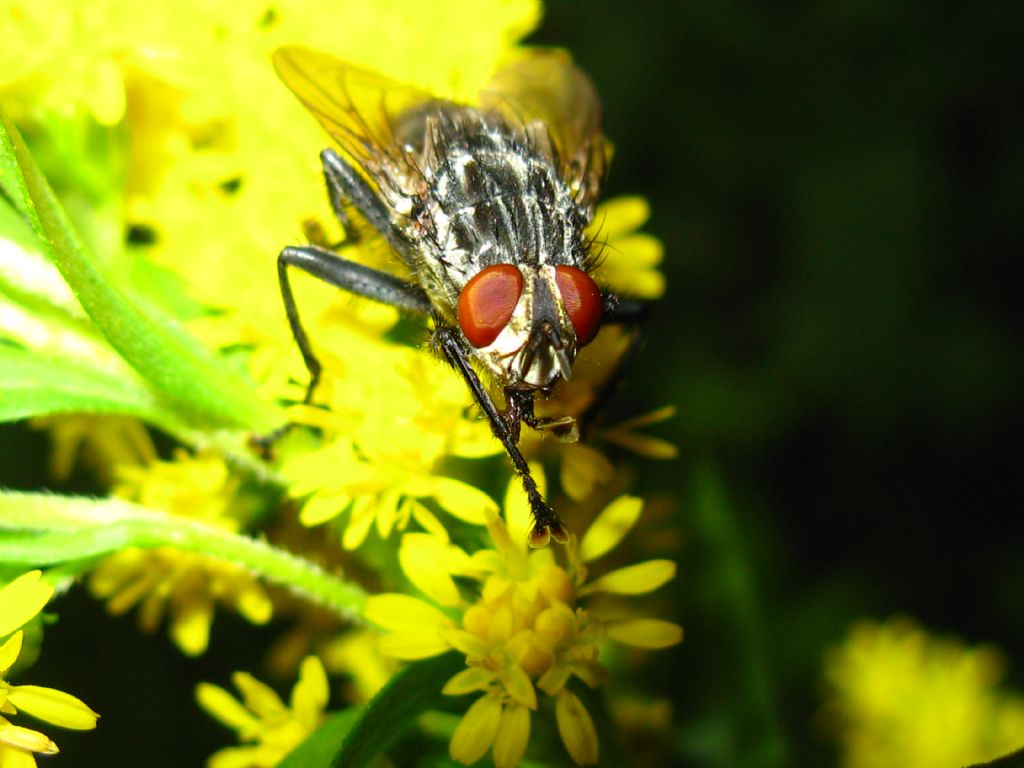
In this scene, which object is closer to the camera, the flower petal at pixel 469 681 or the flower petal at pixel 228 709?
the flower petal at pixel 469 681

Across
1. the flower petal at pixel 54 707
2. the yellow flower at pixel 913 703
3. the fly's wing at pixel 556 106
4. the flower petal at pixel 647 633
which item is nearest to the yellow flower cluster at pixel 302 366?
the flower petal at pixel 647 633

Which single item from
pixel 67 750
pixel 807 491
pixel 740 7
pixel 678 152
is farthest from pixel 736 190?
pixel 67 750

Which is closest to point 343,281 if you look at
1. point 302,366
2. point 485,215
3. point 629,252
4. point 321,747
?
point 302,366

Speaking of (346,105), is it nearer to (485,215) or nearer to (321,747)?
(485,215)

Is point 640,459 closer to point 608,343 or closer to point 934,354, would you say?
point 608,343

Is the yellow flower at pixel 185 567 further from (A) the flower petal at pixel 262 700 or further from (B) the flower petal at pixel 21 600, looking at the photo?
(B) the flower petal at pixel 21 600
